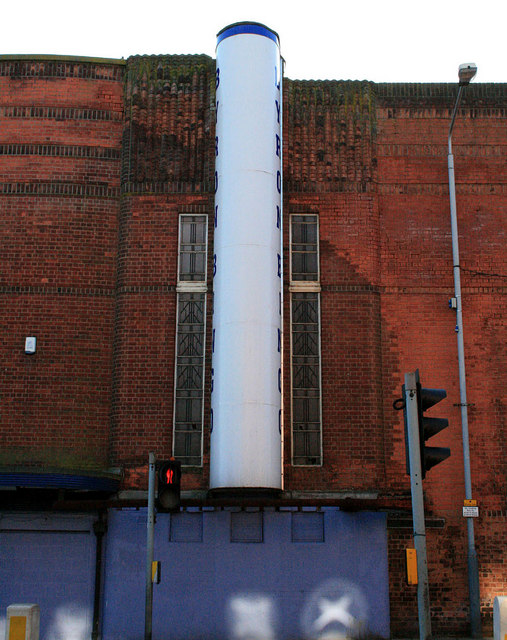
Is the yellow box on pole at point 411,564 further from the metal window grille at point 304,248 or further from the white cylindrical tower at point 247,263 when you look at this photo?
the metal window grille at point 304,248

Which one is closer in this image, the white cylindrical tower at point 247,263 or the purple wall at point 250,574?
the purple wall at point 250,574

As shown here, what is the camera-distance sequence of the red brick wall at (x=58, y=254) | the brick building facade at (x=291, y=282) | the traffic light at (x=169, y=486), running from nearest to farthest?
the traffic light at (x=169, y=486), the brick building facade at (x=291, y=282), the red brick wall at (x=58, y=254)

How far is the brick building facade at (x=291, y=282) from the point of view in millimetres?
16203

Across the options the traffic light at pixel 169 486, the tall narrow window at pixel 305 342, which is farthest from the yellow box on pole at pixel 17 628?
the tall narrow window at pixel 305 342

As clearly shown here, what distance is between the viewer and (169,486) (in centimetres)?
1145

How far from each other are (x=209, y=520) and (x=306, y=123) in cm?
929

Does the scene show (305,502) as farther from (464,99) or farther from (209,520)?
(464,99)

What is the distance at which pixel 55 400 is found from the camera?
1669 centimetres

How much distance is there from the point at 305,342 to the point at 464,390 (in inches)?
140

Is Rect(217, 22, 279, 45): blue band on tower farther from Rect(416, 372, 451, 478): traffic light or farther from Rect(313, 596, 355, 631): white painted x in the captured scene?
Rect(313, 596, 355, 631): white painted x

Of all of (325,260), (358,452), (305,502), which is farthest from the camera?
(325,260)

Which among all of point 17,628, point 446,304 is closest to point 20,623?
point 17,628

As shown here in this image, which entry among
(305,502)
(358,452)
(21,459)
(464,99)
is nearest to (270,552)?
(305,502)

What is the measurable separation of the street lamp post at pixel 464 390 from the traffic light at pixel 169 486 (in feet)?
23.9
